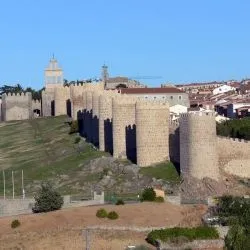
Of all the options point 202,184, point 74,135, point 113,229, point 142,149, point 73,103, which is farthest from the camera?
point 73,103

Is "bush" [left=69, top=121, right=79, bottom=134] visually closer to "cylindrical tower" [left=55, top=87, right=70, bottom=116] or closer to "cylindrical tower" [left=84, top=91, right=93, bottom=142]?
"cylindrical tower" [left=84, top=91, right=93, bottom=142]

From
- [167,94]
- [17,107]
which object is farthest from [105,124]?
[17,107]

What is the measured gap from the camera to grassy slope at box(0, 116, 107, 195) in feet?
172

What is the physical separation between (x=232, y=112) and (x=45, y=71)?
17.8m

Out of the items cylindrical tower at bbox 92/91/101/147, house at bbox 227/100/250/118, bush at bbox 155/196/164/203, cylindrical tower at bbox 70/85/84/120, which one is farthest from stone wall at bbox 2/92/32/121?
bush at bbox 155/196/164/203

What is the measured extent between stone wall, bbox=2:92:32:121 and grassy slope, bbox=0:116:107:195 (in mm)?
6374

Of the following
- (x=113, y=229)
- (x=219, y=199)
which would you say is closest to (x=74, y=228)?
(x=113, y=229)

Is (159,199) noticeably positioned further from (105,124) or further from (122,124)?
(105,124)

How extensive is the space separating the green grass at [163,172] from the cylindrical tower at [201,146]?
120cm

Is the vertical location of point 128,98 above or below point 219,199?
above

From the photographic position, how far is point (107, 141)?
56094mm

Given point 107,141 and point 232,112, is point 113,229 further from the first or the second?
point 232,112

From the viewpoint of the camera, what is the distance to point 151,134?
1935 inches

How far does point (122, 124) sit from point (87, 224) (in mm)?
16947
